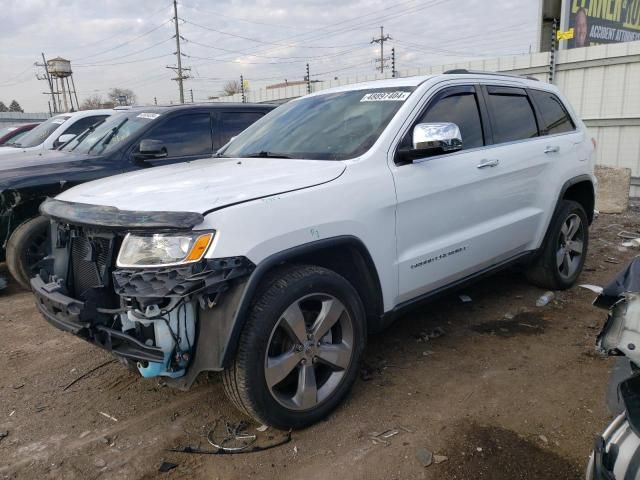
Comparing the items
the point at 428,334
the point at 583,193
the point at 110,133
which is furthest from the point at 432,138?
the point at 110,133

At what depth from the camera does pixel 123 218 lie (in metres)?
2.35

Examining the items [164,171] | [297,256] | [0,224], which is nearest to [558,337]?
[297,256]

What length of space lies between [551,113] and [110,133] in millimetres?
4737

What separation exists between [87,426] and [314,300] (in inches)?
58.7

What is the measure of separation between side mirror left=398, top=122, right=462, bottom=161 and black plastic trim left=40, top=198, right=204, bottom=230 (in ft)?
4.60

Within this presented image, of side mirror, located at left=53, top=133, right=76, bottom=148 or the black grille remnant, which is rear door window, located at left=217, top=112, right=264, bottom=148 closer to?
side mirror, located at left=53, top=133, right=76, bottom=148

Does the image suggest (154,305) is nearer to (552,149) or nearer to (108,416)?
(108,416)

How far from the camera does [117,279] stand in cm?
230

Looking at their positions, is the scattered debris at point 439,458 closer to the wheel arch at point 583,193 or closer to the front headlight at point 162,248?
the front headlight at point 162,248

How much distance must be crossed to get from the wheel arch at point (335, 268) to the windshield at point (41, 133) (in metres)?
7.25

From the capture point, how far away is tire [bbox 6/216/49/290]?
4.93 metres

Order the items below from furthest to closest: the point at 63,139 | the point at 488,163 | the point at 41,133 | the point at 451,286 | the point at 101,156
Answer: the point at 41,133, the point at 63,139, the point at 101,156, the point at 488,163, the point at 451,286

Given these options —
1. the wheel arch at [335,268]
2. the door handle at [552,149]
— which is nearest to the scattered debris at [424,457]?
the wheel arch at [335,268]

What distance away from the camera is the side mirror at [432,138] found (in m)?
2.98
